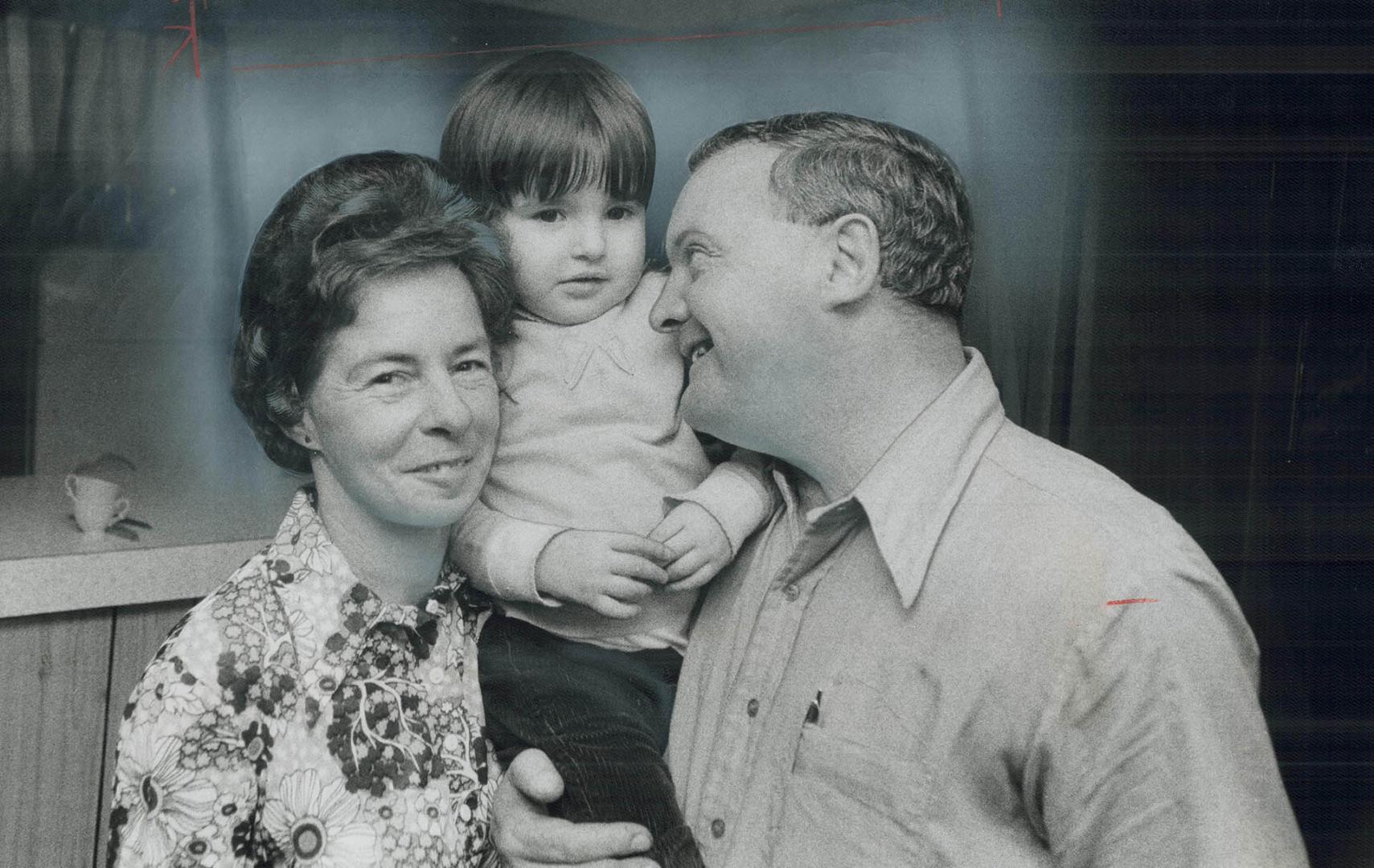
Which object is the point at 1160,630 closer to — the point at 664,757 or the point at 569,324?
the point at 664,757

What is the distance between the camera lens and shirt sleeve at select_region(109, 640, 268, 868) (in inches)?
51.8

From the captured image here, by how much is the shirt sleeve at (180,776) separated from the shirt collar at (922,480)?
719mm

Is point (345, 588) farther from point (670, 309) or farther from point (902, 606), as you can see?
point (902, 606)

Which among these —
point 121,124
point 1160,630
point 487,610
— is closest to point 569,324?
point 487,610

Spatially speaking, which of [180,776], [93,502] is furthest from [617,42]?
[180,776]

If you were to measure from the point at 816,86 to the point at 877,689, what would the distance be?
29.0 inches

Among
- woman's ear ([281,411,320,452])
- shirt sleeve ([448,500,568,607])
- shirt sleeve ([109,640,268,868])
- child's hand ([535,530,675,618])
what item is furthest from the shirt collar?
shirt sleeve ([109,640,268,868])

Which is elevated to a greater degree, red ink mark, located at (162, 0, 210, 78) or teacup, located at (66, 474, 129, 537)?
red ink mark, located at (162, 0, 210, 78)

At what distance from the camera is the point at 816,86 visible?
1490 millimetres

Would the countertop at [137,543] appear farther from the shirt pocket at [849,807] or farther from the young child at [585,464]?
the shirt pocket at [849,807]

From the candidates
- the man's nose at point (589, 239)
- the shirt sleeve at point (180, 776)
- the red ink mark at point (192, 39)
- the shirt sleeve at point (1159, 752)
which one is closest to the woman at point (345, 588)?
the shirt sleeve at point (180, 776)

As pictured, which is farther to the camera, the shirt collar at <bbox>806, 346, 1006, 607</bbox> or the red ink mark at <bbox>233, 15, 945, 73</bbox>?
the red ink mark at <bbox>233, 15, 945, 73</bbox>

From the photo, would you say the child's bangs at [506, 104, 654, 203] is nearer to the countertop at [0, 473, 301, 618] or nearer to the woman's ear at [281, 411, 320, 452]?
the woman's ear at [281, 411, 320, 452]

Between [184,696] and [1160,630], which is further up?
[1160,630]
